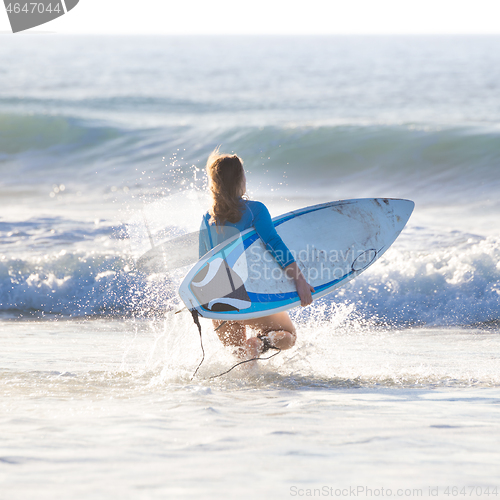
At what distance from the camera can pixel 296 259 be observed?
4156mm

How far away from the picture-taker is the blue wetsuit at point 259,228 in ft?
11.2

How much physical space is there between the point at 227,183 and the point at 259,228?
329 millimetres

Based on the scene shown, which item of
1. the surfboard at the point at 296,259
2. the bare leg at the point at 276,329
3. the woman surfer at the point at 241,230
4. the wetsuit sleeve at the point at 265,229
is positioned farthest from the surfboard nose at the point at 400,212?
the wetsuit sleeve at the point at 265,229

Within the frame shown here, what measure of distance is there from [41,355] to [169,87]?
24.1 meters

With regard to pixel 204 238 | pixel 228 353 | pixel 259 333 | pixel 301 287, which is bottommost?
pixel 228 353

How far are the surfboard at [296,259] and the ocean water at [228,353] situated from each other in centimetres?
50

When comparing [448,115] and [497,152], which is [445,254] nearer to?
[497,152]

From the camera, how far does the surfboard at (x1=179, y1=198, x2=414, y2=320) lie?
3.55m

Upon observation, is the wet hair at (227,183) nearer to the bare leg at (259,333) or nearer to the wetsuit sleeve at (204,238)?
the wetsuit sleeve at (204,238)

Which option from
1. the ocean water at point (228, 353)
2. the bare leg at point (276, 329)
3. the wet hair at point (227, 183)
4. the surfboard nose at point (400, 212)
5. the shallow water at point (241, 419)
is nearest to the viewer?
the shallow water at point (241, 419)

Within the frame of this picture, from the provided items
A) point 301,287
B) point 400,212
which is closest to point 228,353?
point 301,287

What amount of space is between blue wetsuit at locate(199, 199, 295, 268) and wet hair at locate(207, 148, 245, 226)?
5 cm

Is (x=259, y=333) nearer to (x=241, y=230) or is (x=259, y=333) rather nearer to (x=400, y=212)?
(x=241, y=230)

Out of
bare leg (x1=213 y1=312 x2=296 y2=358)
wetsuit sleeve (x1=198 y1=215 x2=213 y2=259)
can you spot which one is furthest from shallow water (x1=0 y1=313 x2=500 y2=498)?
wetsuit sleeve (x1=198 y1=215 x2=213 y2=259)
